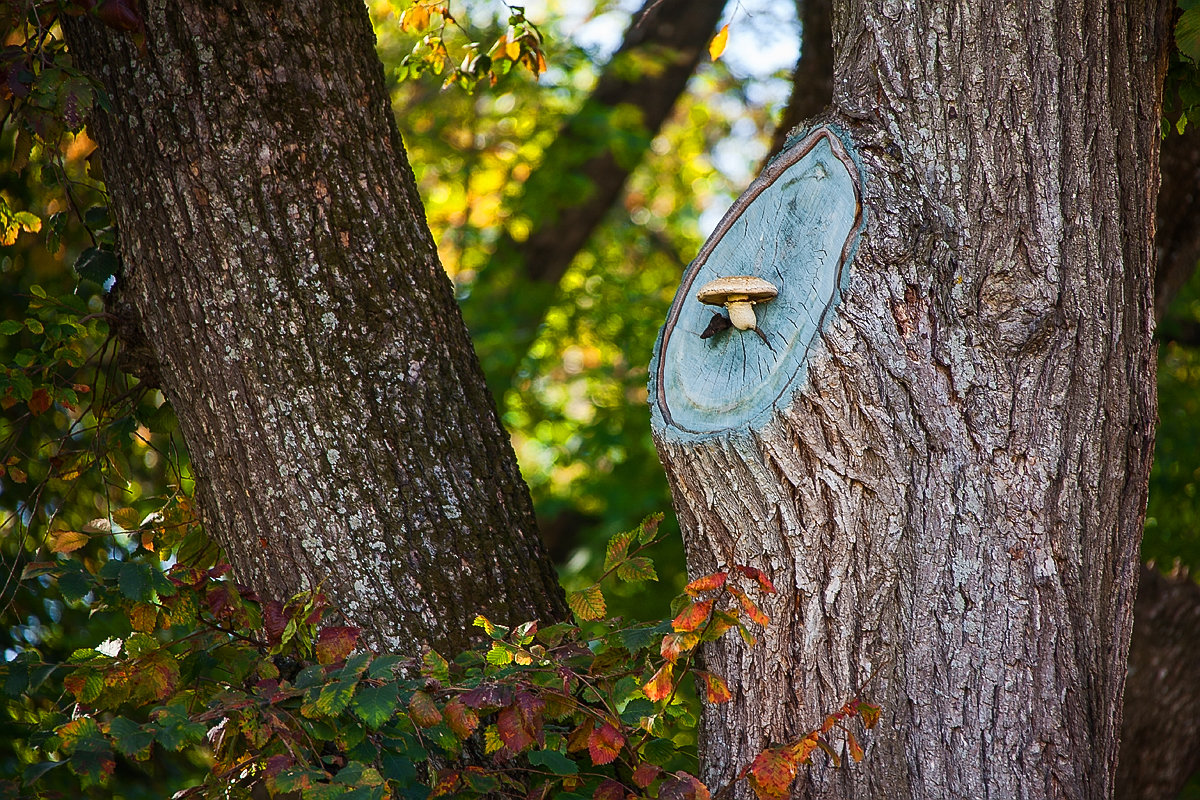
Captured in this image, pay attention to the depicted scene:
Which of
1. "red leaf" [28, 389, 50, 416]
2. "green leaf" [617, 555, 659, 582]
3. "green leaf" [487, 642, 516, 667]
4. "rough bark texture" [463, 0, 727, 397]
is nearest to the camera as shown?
"green leaf" [487, 642, 516, 667]

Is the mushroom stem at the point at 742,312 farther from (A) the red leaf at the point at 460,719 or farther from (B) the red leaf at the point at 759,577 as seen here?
(A) the red leaf at the point at 460,719

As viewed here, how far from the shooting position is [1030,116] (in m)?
1.88

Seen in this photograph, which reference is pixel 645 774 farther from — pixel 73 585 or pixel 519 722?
pixel 73 585

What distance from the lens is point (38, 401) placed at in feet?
7.99

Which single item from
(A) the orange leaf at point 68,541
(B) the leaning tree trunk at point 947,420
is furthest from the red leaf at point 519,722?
(A) the orange leaf at point 68,541

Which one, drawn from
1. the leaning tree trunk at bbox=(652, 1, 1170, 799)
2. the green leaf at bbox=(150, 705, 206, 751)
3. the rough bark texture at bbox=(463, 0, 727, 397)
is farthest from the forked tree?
the rough bark texture at bbox=(463, 0, 727, 397)

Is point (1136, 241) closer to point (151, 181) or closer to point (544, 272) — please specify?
point (151, 181)

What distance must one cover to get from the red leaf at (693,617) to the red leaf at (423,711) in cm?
44

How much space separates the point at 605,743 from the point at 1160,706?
121 inches

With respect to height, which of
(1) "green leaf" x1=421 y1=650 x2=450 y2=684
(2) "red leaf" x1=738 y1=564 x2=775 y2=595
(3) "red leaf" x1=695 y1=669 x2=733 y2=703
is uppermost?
(2) "red leaf" x1=738 y1=564 x2=775 y2=595

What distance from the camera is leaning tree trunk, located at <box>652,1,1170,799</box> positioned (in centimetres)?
178

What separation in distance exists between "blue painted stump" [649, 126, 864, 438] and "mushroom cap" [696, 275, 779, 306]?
0.14 feet

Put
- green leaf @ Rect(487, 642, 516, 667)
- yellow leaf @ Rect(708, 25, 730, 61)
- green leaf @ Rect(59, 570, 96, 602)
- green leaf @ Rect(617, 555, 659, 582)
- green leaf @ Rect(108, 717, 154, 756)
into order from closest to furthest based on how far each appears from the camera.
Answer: green leaf @ Rect(108, 717, 154, 756) → green leaf @ Rect(487, 642, 516, 667) → green leaf @ Rect(59, 570, 96, 602) → green leaf @ Rect(617, 555, 659, 582) → yellow leaf @ Rect(708, 25, 730, 61)

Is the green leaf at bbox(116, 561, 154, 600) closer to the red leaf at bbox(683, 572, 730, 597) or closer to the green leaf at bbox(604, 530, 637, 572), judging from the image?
the green leaf at bbox(604, 530, 637, 572)
